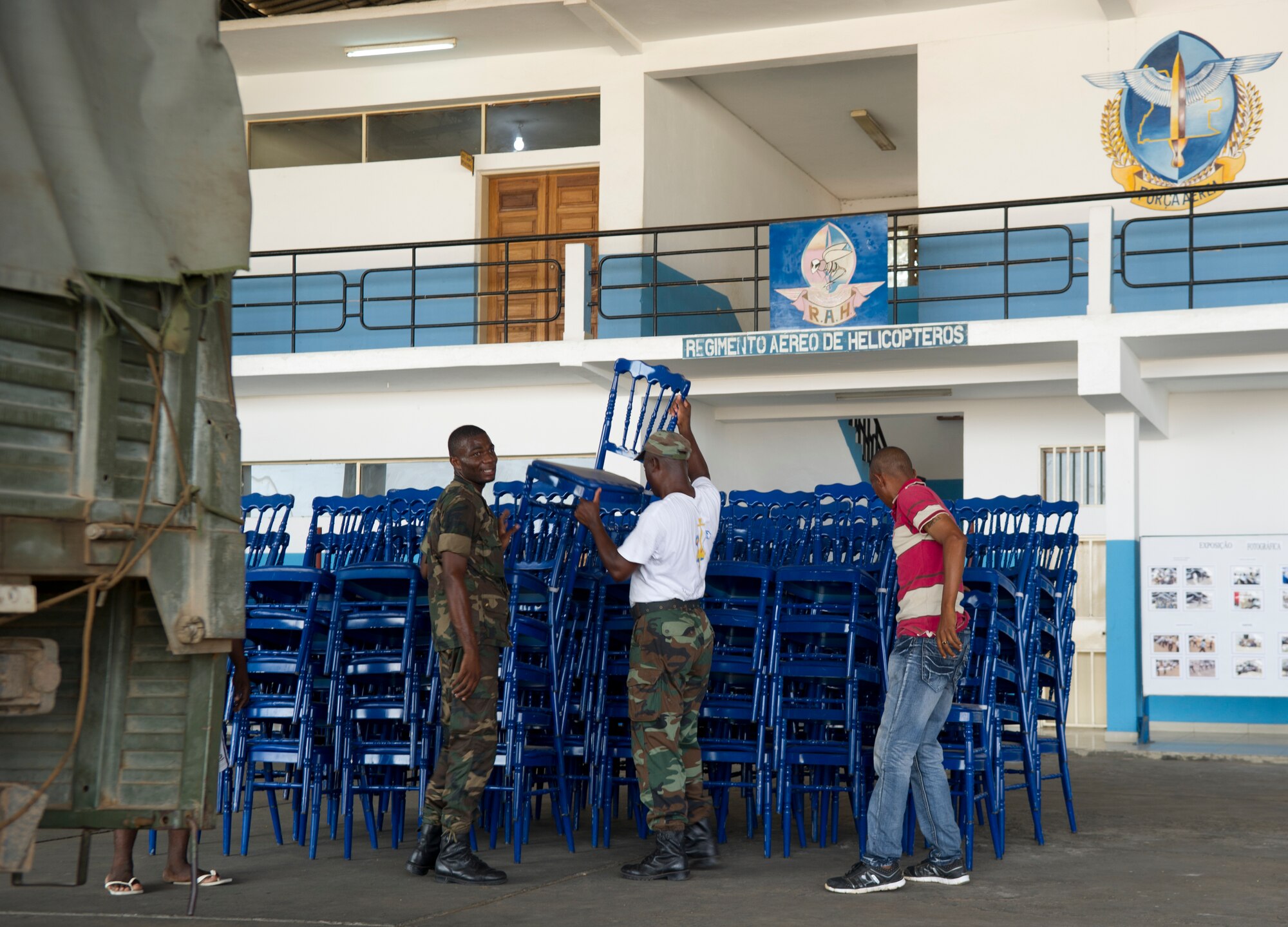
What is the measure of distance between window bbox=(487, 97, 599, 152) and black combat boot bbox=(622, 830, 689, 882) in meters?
11.3

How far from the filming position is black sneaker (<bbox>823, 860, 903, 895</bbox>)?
17.3ft

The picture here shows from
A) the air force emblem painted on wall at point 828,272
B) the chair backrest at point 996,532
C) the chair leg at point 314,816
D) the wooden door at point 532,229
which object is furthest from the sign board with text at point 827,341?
the chair leg at point 314,816

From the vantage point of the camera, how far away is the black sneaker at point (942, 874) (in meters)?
5.44

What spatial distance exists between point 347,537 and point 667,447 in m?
2.57

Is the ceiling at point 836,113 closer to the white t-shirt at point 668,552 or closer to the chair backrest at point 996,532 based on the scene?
the chair backrest at point 996,532

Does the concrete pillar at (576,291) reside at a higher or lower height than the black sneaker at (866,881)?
higher

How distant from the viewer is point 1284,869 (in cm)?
584

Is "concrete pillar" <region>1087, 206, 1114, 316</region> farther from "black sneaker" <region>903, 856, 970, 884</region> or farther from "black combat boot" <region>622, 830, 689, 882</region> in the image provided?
"black combat boot" <region>622, 830, 689, 882</region>

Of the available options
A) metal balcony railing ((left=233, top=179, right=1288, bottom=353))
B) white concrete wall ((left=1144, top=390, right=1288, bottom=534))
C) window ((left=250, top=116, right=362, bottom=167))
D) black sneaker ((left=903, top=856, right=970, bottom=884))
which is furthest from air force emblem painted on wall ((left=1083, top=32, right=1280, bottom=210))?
black sneaker ((left=903, top=856, right=970, bottom=884))

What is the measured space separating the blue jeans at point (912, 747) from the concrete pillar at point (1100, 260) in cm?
718

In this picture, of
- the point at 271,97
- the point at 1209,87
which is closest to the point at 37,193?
the point at 1209,87

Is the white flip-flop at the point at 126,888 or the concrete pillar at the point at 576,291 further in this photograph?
the concrete pillar at the point at 576,291

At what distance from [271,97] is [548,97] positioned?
3.49 metres

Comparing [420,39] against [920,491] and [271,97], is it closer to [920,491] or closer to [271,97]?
[271,97]
